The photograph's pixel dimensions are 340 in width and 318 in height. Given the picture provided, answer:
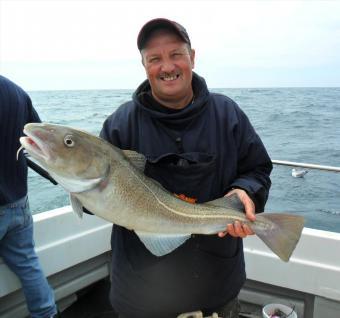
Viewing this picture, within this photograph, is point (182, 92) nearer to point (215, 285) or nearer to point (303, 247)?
point (215, 285)

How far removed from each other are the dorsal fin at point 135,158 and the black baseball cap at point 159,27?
2.19 feet

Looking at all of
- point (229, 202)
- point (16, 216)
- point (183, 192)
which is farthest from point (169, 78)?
point (16, 216)

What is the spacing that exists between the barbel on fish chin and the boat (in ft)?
4.74

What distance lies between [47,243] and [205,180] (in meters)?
1.97

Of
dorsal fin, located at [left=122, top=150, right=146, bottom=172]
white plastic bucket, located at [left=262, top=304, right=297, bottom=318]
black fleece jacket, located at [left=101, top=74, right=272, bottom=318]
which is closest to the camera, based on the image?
dorsal fin, located at [left=122, top=150, right=146, bottom=172]

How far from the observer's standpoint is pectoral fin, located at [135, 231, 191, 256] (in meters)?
2.24

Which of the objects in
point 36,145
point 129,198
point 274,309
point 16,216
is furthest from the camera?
point 274,309

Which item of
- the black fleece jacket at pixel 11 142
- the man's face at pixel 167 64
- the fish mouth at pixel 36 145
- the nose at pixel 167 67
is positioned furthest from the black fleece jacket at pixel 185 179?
the black fleece jacket at pixel 11 142

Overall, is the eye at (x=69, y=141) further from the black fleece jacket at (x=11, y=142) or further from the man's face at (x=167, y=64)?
the black fleece jacket at (x=11, y=142)

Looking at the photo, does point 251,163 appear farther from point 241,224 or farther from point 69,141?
point 69,141

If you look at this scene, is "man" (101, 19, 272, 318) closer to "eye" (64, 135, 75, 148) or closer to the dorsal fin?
the dorsal fin

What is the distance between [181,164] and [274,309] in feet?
7.20

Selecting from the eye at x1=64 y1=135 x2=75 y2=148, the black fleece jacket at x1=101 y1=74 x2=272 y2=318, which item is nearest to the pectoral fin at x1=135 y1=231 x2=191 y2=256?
the black fleece jacket at x1=101 y1=74 x2=272 y2=318

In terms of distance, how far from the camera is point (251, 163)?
99.4 inches
